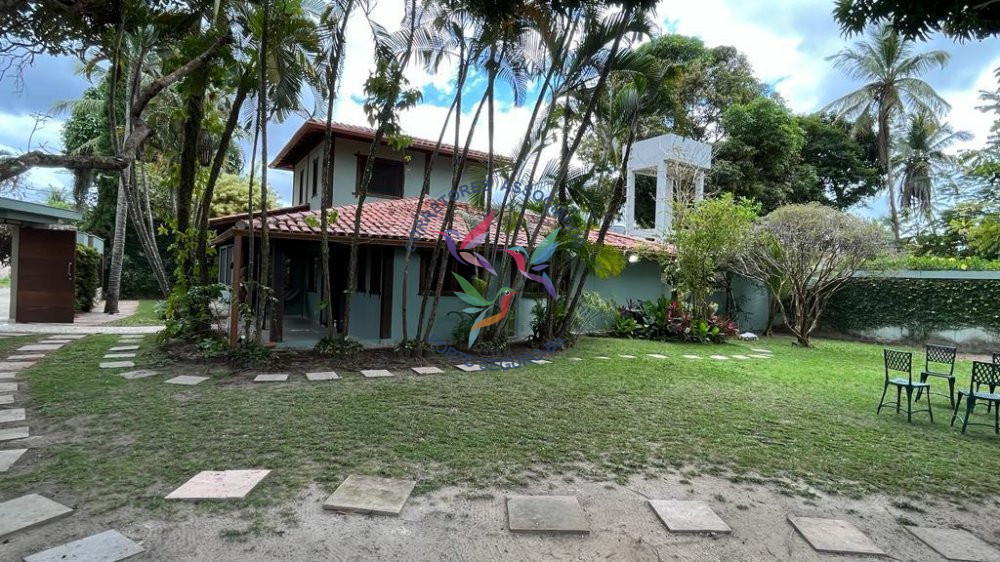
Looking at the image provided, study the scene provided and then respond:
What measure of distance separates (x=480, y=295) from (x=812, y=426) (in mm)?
5454

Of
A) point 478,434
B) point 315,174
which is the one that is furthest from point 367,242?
point 315,174

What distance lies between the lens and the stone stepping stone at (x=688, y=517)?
9.07 feet

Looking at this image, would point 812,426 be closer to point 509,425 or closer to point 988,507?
point 988,507

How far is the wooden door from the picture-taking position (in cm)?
1101

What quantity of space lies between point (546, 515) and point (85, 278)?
16.3 m

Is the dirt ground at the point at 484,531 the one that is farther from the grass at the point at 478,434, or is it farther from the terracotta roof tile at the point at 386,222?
the terracotta roof tile at the point at 386,222

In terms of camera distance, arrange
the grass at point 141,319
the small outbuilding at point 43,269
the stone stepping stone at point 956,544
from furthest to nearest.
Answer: the grass at point 141,319
the small outbuilding at point 43,269
the stone stepping stone at point 956,544

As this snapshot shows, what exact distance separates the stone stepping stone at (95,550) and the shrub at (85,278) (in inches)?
551

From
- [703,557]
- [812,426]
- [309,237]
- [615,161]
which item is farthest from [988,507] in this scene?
[309,237]

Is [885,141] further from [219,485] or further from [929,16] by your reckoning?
[219,485]

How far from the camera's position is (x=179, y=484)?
310 cm

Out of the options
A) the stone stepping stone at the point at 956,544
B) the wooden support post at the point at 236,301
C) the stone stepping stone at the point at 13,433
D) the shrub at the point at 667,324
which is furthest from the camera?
the shrub at the point at 667,324

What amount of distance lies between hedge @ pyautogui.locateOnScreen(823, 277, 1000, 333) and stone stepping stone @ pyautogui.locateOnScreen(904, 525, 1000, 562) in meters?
12.2

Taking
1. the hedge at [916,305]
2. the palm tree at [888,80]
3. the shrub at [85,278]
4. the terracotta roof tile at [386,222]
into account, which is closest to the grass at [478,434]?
the terracotta roof tile at [386,222]
